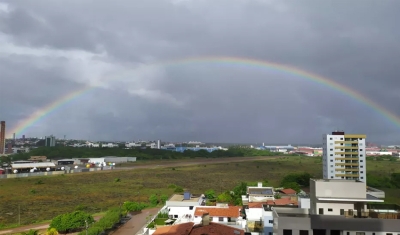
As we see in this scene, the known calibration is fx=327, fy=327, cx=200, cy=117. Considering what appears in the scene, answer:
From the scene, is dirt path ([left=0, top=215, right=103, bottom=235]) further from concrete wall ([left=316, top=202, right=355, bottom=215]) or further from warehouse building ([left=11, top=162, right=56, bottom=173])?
warehouse building ([left=11, top=162, right=56, bottom=173])

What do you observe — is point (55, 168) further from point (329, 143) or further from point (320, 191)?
point (320, 191)

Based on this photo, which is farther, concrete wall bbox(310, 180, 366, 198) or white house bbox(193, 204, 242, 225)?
white house bbox(193, 204, 242, 225)

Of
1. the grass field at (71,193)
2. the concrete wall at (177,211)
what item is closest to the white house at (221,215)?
the concrete wall at (177,211)

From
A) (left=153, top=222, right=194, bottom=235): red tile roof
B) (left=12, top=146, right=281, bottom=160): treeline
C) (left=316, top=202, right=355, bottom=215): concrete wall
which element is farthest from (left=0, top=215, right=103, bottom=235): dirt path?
(left=12, top=146, right=281, bottom=160): treeline

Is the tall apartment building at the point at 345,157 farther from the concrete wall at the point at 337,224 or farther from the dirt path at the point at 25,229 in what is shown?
the dirt path at the point at 25,229

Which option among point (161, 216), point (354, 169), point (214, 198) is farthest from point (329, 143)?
point (161, 216)

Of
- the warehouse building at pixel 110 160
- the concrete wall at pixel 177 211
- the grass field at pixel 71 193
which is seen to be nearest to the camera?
the concrete wall at pixel 177 211

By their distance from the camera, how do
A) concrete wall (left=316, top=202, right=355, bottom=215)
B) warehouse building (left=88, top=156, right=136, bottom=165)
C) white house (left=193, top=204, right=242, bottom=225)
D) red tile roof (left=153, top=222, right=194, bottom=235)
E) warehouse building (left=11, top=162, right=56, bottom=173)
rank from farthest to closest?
warehouse building (left=88, top=156, right=136, bottom=165)
warehouse building (left=11, top=162, right=56, bottom=173)
white house (left=193, top=204, right=242, bottom=225)
red tile roof (left=153, top=222, right=194, bottom=235)
concrete wall (left=316, top=202, right=355, bottom=215)
